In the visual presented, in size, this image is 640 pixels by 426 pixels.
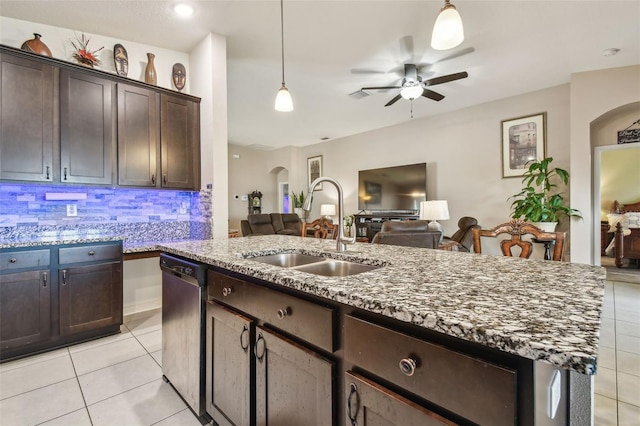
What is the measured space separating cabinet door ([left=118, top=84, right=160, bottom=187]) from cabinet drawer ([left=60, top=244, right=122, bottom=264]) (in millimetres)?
648

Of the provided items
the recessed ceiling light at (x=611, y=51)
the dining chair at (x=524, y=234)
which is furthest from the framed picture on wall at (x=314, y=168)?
the dining chair at (x=524, y=234)

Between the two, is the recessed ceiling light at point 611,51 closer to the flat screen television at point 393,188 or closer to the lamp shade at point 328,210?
the flat screen television at point 393,188

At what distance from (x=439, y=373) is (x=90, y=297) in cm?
286

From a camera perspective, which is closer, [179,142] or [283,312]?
[283,312]

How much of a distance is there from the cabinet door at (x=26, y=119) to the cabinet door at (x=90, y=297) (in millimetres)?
853

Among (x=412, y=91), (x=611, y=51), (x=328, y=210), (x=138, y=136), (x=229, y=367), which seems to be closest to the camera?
(x=229, y=367)

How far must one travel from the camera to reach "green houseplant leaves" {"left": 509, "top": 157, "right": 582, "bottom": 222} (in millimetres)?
3988

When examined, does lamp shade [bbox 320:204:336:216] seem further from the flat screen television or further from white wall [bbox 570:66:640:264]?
white wall [bbox 570:66:640:264]

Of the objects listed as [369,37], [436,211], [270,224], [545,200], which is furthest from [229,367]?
[270,224]

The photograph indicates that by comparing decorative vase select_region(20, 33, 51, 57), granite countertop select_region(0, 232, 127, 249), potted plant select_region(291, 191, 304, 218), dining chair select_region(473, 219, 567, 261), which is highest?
decorative vase select_region(20, 33, 51, 57)

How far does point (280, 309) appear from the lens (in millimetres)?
1026

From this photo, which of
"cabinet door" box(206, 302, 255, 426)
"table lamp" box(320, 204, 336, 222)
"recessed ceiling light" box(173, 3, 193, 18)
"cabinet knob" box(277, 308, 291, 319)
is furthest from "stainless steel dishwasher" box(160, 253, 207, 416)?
"table lamp" box(320, 204, 336, 222)

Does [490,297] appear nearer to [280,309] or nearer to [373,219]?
[280,309]

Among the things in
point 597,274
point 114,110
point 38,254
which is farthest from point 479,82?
point 38,254
